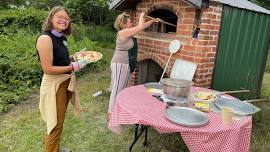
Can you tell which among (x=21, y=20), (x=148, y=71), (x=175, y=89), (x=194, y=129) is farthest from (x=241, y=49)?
(x=21, y=20)

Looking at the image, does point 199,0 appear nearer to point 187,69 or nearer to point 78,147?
point 187,69

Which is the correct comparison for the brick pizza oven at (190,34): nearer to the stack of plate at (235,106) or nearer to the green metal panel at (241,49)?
the green metal panel at (241,49)

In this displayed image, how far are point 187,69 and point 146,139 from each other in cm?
129

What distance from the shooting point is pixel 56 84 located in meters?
3.29

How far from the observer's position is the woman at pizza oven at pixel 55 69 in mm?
3072

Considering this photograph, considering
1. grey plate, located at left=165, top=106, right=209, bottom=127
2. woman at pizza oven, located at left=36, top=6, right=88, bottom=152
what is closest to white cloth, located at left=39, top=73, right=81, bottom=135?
woman at pizza oven, located at left=36, top=6, right=88, bottom=152

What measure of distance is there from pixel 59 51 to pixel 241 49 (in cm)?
337

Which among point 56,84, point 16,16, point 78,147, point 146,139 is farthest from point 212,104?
point 16,16

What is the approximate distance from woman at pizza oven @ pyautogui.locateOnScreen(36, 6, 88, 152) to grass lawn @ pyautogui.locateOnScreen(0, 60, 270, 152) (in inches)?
33.1

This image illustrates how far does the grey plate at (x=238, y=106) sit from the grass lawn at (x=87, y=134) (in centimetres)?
131

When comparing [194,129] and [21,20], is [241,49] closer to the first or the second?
[194,129]

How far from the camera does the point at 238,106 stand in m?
3.05

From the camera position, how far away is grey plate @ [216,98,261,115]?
2876 millimetres

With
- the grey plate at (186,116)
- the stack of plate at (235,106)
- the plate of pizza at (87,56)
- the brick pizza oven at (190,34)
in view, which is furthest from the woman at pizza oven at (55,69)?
the brick pizza oven at (190,34)
